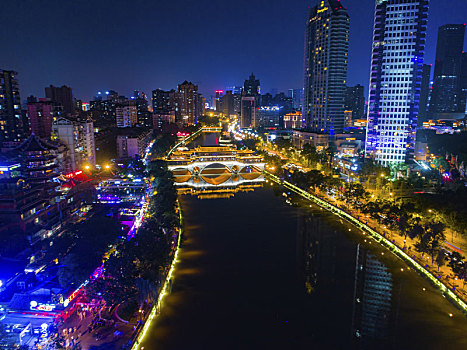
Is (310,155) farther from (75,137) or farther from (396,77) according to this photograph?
(75,137)

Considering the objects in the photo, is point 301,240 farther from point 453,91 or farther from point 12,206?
point 453,91

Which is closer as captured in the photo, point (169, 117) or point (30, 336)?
point (30, 336)

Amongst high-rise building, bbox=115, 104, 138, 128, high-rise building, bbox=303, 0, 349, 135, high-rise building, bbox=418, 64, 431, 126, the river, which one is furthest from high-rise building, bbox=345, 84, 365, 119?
the river

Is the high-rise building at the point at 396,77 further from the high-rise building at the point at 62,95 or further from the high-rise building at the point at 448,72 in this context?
→ the high-rise building at the point at 62,95

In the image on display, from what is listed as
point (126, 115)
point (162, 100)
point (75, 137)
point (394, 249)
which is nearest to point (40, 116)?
point (75, 137)

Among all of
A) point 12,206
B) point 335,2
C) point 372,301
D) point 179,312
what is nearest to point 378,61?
point 335,2
